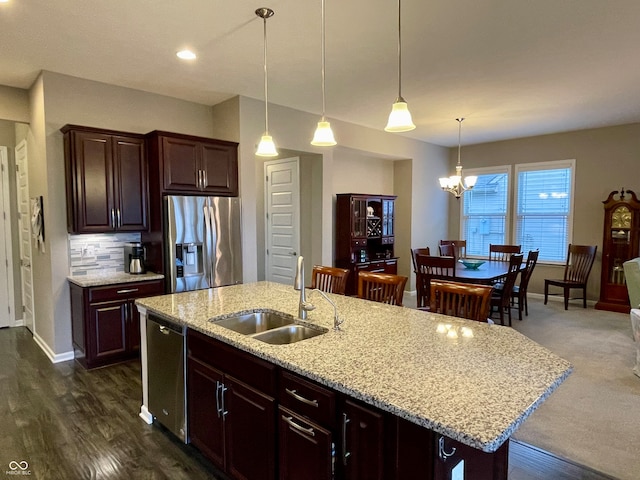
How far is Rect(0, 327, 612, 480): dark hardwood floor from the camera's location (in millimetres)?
2277

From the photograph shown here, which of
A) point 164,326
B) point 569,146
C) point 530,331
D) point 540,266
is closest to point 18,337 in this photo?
point 164,326

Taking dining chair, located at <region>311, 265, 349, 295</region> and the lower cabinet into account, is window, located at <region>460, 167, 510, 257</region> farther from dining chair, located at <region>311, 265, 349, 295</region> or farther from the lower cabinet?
the lower cabinet

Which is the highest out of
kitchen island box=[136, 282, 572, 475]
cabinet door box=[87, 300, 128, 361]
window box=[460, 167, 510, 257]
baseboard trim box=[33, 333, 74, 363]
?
window box=[460, 167, 510, 257]

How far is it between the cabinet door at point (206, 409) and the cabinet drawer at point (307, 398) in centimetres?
51

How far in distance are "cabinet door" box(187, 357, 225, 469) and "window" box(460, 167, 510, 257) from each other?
6659 millimetres

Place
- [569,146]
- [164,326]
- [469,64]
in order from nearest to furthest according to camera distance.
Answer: [164,326], [469,64], [569,146]

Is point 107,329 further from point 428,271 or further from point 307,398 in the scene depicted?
point 428,271

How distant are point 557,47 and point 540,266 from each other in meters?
4.71

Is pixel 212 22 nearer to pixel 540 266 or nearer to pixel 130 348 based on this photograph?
pixel 130 348

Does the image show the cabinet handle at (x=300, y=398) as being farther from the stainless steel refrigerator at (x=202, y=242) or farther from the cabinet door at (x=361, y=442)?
the stainless steel refrigerator at (x=202, y=242)

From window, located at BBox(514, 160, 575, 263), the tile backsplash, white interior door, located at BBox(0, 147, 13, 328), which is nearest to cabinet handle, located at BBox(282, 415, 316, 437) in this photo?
the tile backsplash

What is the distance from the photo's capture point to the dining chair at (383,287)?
2.83 m

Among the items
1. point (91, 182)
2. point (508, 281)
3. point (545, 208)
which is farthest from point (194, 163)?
point (545, 208)

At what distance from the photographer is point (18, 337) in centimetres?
475
